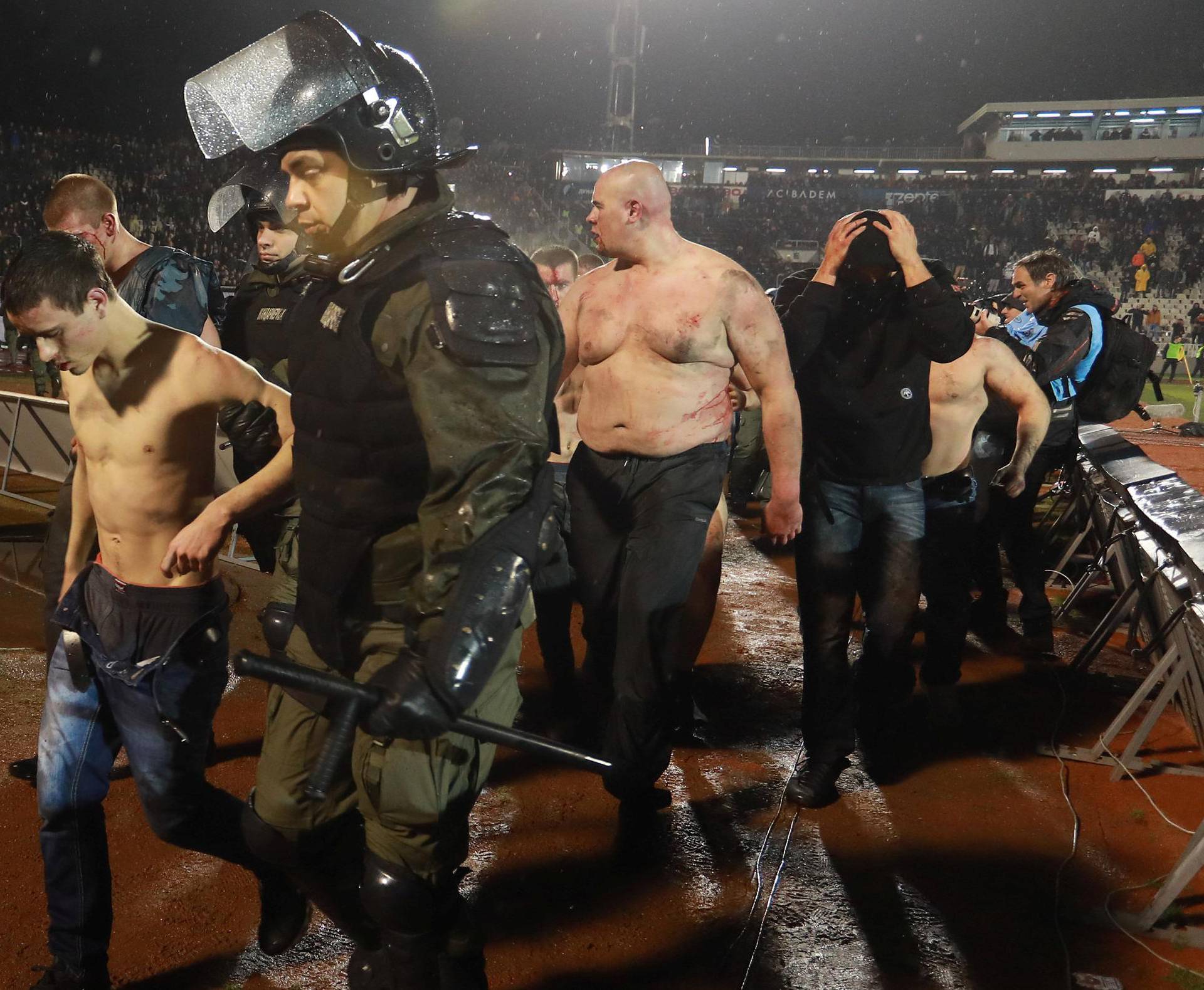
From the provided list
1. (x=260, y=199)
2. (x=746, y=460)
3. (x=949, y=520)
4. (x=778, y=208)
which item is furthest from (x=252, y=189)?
(x=778, y=208)

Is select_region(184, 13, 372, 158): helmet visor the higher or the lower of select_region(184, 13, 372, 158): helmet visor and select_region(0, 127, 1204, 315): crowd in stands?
the lower

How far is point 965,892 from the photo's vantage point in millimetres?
3396

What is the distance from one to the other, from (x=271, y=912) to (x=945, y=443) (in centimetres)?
366

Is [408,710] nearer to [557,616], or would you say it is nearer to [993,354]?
[557,616]

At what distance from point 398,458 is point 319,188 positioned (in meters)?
0.63

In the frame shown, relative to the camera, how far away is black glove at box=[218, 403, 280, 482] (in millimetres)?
2865

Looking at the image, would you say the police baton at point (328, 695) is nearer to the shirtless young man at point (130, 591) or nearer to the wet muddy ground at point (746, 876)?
the shirtless young man at point (130, 591)

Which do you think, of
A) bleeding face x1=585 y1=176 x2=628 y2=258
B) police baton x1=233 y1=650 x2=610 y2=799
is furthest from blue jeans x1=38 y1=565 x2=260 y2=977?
bleeding face x1=585 y1=176 x2=628 y2=258

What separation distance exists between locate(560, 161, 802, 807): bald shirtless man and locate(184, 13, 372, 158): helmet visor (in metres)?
1.59

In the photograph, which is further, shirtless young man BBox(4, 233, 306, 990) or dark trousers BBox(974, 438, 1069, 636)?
dark trousers BBox(974, 438, 1069, 636)

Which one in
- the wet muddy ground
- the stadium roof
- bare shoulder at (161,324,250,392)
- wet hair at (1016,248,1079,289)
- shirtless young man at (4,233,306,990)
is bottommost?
the wet muddy ground

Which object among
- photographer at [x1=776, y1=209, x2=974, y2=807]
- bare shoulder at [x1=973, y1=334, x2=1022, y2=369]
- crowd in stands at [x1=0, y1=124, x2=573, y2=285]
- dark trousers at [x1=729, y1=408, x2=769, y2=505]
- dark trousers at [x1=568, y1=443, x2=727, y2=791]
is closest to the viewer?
dark trousers at [x1=568, y1=443, x2=727, y2=791]

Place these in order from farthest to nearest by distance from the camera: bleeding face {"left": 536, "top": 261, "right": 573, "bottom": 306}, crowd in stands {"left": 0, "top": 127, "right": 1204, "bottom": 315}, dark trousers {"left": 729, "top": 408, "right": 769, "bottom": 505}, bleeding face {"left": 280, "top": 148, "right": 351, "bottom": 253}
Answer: crowd in stands {"left": 0, "top": 127, "right": 1204, "bottom": 315}
dark trousers {"left": 729, "top": 408, "right": 769, "bottom": 505}
bleeding face {"left": 536, "top": 261, "right": 573, "bottom": 306}
bleeding face {"left": 280, "top": 148, "right": 351, "bottom": 253}

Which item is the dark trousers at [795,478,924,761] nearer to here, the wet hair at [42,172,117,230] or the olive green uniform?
the olive green uniform
